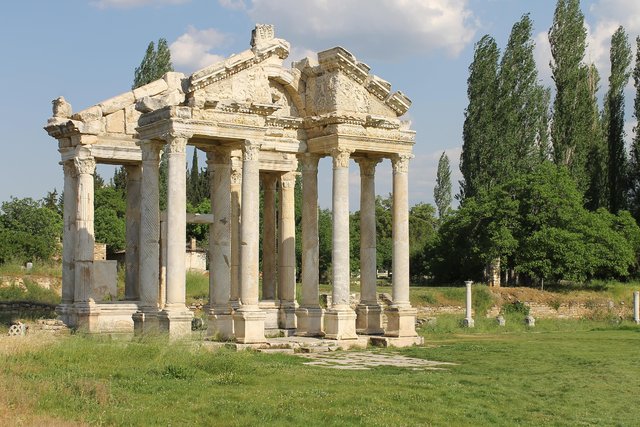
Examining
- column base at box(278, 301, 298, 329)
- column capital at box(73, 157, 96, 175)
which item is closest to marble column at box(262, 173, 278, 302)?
column base at box(278, 301, 298, 329)

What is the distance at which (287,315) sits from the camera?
1364 inches

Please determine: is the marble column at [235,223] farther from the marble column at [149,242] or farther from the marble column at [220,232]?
the marble column at [149,242]

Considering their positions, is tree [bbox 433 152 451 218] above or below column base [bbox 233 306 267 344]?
above

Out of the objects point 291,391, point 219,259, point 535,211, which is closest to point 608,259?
point 535,211

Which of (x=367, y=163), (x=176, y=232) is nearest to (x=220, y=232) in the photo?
(x=176, y=232)

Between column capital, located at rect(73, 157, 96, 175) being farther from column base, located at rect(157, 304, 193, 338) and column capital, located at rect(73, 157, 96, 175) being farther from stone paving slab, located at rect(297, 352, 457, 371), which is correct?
stone paving slab, located at rect(297, 352, 457, 371)

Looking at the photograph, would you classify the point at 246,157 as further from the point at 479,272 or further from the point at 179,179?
the point at 479,272

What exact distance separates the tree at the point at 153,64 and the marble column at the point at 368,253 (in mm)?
27687

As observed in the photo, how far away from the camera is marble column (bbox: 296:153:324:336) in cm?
3228

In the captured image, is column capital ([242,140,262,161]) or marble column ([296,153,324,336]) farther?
marble column ([296,153,324,336])

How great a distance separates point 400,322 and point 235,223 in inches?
269

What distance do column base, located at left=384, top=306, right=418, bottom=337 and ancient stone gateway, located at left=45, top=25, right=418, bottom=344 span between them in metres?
0.05

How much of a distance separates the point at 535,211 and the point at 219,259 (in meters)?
31.7

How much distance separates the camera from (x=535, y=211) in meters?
57.8
